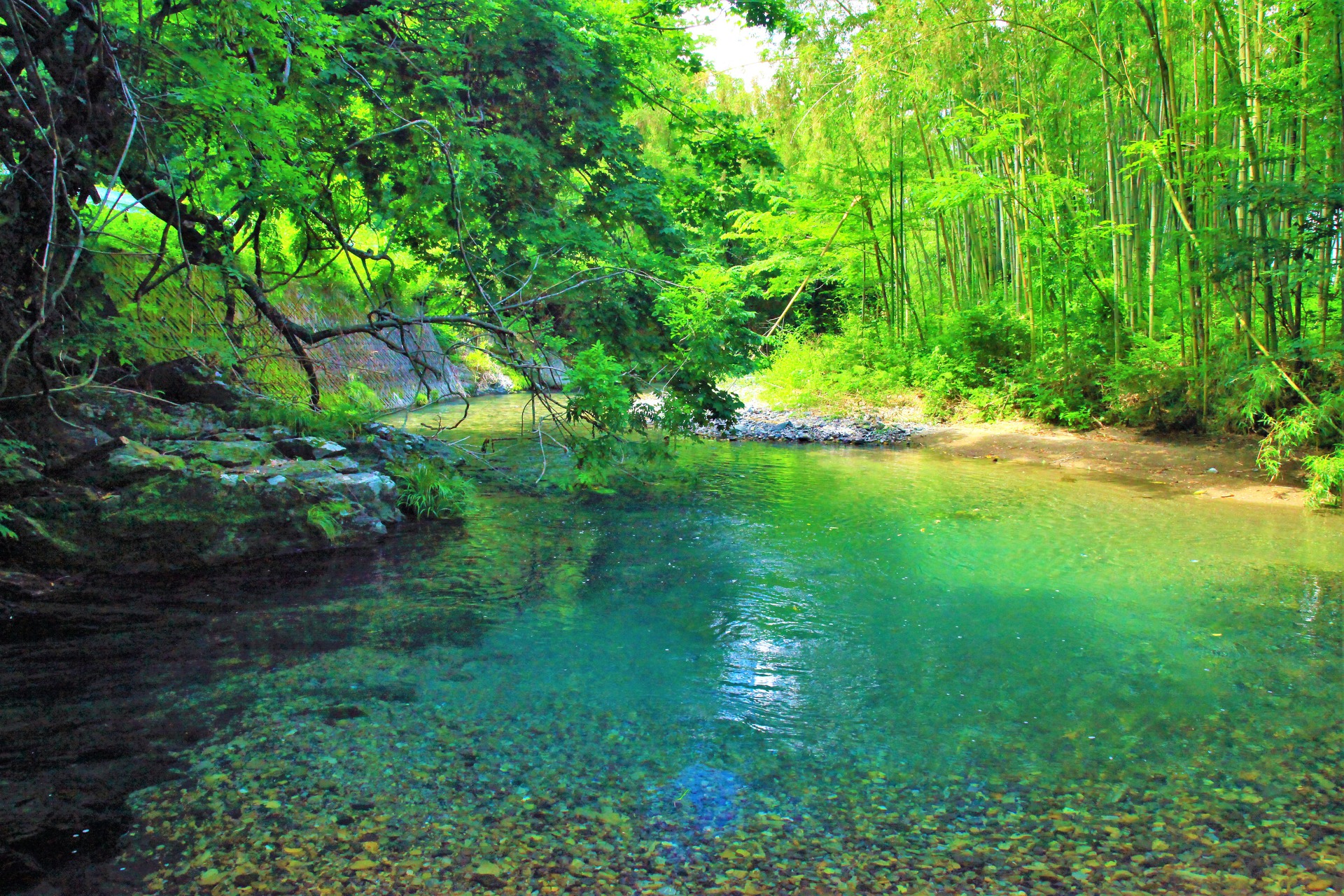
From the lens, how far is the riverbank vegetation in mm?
5086

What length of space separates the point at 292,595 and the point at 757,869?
371cm

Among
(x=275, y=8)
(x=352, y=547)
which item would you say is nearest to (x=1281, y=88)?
(x=275, y=8)

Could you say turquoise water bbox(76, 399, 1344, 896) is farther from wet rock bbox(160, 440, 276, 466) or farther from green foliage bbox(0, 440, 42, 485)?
green foliage bbox(0, 440, 42, 485)

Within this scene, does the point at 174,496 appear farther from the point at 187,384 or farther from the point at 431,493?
the point at 187,384

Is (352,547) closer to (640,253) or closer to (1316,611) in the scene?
(640,253)

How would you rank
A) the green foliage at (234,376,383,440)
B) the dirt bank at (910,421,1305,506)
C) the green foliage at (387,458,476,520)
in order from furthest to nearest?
the dirt bank at (910,421,1305,506), the green foliage at (234,376,383,440), the green foliage at (387,458,476,520)

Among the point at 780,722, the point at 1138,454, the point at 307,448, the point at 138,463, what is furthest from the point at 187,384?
the point at 1138,454

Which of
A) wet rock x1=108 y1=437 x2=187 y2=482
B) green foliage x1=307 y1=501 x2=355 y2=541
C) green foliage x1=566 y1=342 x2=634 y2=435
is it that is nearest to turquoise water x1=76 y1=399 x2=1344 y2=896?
green foliage x1=307 y1=501 x2=355 y2=541

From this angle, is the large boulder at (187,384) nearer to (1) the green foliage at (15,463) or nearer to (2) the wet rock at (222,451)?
(2) the wet rock at (222,451)

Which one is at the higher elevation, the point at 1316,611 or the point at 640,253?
the point at 640,253

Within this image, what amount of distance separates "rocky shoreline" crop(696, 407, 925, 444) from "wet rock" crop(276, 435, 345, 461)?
19.3 feet

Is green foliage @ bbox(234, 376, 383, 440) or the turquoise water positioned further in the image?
green foliage @ bbox(234, 376, 383, 440)

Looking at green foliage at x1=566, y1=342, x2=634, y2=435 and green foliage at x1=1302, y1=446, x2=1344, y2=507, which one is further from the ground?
green foliage at x1=566, y1=342, x2=634, y2=435

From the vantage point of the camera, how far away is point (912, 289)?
1728 centimetres
